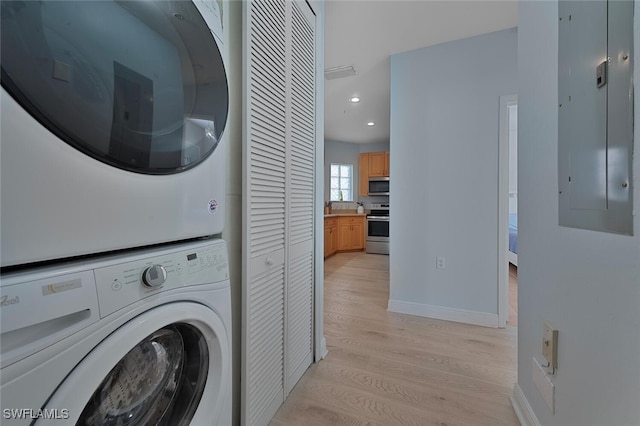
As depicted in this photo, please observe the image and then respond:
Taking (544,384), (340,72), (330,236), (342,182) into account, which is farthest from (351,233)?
(544,384)

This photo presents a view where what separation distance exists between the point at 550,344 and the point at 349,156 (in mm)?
5601

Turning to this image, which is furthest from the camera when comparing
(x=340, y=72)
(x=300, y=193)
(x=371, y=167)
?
(x=371, y=167)

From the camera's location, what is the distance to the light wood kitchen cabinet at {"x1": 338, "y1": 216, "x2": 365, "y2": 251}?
5.44 metres

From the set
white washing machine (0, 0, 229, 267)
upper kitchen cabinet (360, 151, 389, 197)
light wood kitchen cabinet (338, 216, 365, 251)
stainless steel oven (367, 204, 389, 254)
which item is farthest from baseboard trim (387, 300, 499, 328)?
upper kitchen cabinet (360, 151, 389, 197)

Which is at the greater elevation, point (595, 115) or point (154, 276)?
point (595, 115)

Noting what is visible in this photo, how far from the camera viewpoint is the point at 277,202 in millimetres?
1206

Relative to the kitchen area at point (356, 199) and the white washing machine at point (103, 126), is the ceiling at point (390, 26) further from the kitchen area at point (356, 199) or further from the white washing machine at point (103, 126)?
the kitchen area at point (356, 199)

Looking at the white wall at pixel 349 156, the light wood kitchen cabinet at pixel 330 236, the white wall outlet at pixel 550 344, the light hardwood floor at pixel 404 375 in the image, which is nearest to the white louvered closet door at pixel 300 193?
the light hardwood floor at pixel 404 375

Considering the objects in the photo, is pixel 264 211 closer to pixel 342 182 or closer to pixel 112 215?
pixel 112 215

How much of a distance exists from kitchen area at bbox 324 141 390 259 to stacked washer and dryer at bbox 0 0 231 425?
4217 millimetres

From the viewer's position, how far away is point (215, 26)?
2.61ft

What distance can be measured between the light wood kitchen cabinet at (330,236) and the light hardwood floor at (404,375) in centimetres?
246

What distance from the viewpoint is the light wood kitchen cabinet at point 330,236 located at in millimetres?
4889

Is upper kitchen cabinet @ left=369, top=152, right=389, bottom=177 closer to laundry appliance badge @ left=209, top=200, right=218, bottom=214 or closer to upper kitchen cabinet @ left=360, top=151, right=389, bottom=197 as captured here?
upper kitchen cabinet @ left=360, top=151, right=389, bottom=197
